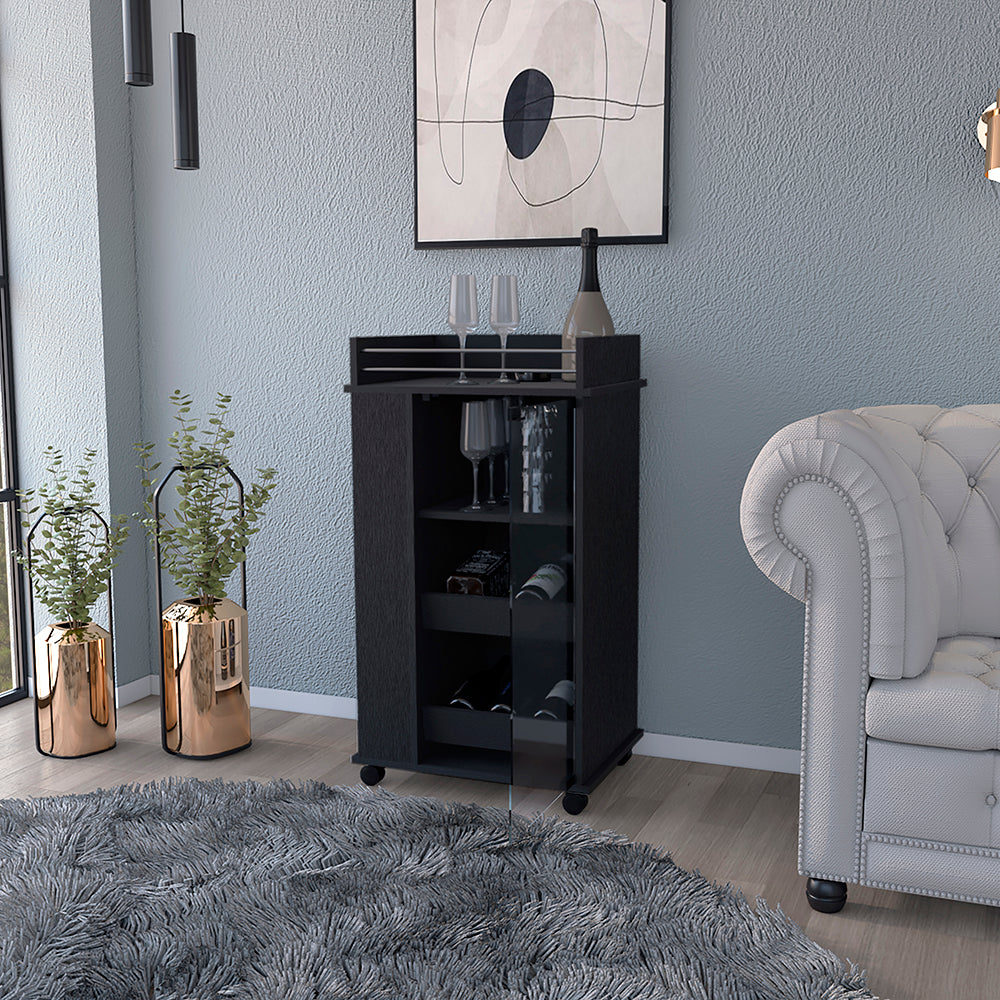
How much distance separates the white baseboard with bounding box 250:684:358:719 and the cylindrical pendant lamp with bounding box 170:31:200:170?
5.99ft

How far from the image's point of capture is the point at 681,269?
2.76 metres

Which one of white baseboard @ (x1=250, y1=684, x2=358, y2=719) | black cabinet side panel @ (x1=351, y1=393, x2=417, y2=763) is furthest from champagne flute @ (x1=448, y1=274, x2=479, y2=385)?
white baseboard @ (x1=250, y1=684, x2=358, y2=719)

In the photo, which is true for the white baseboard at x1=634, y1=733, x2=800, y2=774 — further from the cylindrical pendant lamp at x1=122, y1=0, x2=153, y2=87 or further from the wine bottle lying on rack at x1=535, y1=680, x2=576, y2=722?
the cylindrical pendant lamp at x1=122, y1=0, x2=153, y2=87

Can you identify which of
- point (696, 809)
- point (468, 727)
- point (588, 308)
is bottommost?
point (696, 809)

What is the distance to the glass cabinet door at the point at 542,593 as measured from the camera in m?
2.30

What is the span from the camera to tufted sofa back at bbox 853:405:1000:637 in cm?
228

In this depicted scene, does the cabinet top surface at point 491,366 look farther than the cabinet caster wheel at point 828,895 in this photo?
Yes

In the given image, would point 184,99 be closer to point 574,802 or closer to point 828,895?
point 574,802

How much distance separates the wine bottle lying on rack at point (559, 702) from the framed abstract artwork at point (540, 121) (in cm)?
111

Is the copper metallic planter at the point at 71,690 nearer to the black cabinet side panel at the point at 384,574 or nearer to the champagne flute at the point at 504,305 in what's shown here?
the black cabinet side panel at the point at 384,574

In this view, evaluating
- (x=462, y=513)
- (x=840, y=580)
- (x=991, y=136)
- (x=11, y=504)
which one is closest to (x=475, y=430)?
(x=462, y=513)

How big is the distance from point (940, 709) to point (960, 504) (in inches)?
21.9

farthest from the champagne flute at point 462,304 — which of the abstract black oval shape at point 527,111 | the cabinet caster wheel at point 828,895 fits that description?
the cabinet caster wheel at point 828,895

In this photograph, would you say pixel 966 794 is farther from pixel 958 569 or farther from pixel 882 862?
pixel 958 569
